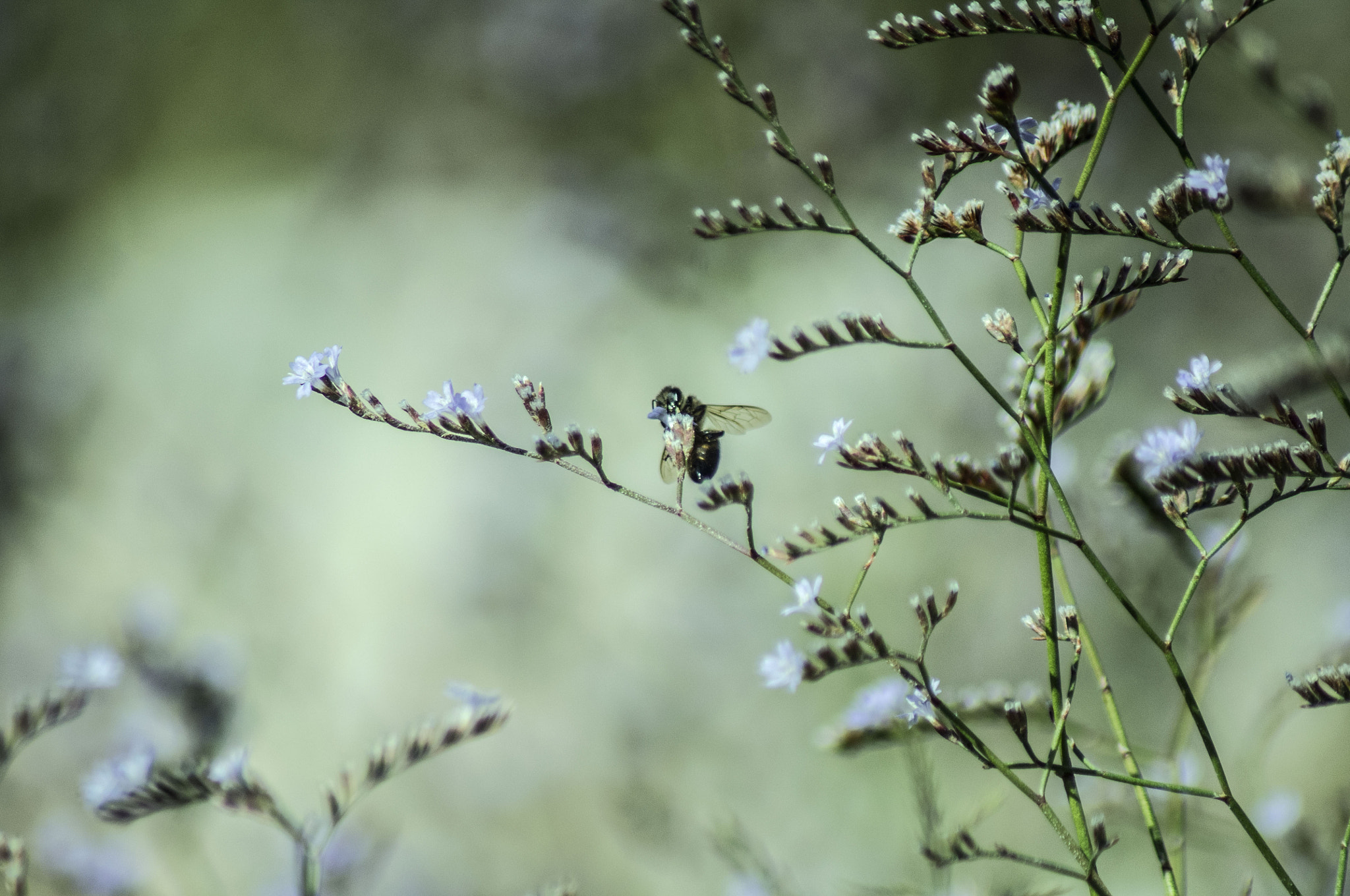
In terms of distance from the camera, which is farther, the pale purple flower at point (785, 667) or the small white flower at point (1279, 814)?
the small white flower at point (1279, 814)

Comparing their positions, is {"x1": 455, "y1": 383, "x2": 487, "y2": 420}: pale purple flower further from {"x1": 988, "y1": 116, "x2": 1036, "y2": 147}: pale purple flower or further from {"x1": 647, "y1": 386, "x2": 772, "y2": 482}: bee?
{"x1": 988, "y1": 116, "x2": 1036, "y2": 147}: pale purple flower

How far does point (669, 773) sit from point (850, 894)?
2.80 feet

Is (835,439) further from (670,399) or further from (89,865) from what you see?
(89,865)

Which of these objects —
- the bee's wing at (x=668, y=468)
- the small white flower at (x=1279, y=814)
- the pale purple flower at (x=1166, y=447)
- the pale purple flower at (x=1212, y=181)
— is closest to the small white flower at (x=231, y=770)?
the bee's wing at (x=668, y=468)

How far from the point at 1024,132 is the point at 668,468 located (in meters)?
0.71

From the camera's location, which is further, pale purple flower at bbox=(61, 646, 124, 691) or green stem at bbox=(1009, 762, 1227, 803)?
pale purple flower at bbox=(61, 646, 124, 691)

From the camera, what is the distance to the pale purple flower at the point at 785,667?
80 cm

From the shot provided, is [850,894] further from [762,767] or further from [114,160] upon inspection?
[114,160]

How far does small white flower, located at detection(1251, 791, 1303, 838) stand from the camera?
1305mm

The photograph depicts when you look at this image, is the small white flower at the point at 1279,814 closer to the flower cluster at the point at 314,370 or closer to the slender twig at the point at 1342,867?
the slender twig at the point at 1342,867

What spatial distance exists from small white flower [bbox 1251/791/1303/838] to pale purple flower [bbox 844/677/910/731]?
65 cm

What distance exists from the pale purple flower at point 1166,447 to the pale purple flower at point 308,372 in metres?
0.87

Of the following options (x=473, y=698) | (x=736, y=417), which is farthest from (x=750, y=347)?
(x=473, y=698)

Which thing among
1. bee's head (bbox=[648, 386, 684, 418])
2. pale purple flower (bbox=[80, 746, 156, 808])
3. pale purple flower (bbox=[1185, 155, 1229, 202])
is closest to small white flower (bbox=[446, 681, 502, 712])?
pale purple flower (bbox=[80, 746, 156, 808])
